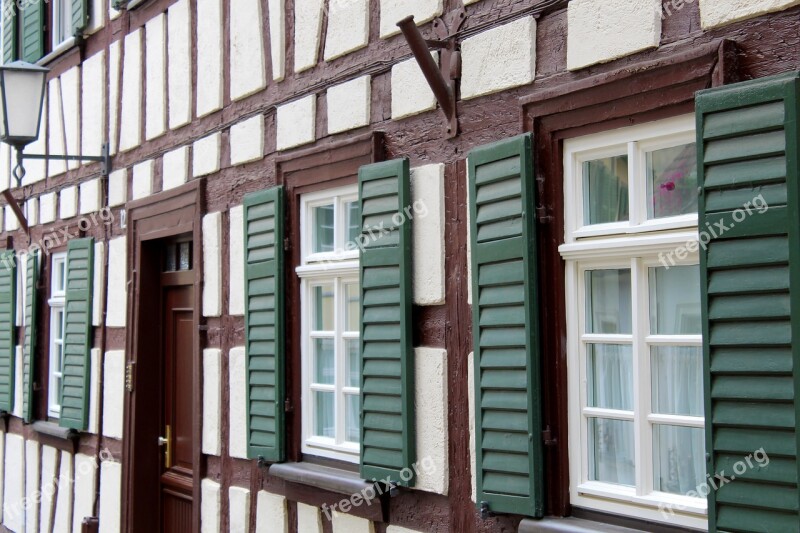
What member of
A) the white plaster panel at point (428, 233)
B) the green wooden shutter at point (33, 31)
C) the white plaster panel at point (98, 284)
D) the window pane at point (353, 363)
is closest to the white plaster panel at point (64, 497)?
the white plaster panel at point (98, 284)

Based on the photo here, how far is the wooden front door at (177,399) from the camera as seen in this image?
7.65 meters

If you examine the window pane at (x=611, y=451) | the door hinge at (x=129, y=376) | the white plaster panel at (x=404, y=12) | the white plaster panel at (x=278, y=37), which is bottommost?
the window pane at (x=611, y=451)

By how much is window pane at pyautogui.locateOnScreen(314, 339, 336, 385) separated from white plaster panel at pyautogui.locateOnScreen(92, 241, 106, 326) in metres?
3.34

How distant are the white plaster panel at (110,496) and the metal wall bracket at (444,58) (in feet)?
15.2

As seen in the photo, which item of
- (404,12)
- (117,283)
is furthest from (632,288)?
(117,283)

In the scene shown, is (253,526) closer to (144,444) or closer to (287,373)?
(287,373)

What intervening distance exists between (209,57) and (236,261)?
1409 mm

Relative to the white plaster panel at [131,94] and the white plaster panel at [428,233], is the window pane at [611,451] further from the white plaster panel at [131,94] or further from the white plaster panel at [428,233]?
the white plaster panel at [131,94]

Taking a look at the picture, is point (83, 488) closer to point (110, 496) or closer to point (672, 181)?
point (110, 496)

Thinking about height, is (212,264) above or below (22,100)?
below

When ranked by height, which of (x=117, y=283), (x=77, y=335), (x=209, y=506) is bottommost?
(x=209, y=506)

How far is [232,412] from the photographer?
657cm

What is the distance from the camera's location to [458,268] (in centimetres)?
474

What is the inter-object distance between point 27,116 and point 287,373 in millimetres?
3605
